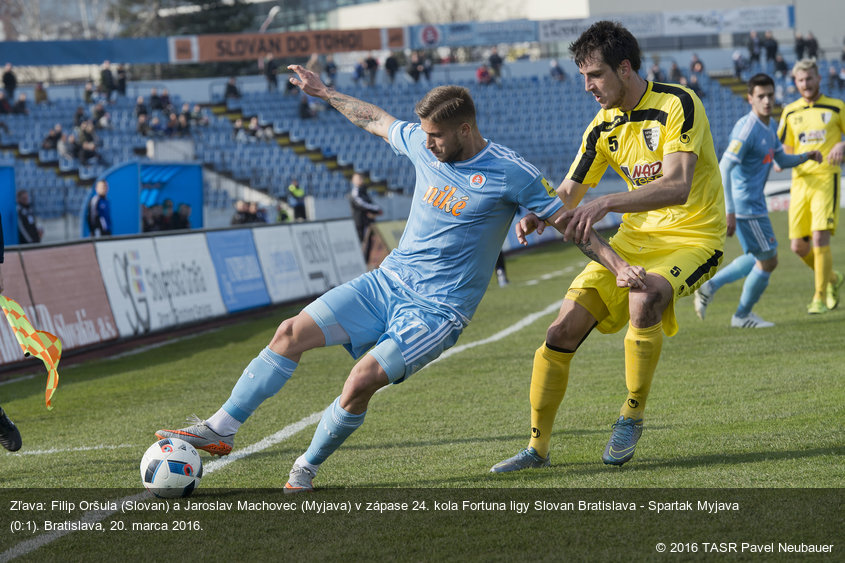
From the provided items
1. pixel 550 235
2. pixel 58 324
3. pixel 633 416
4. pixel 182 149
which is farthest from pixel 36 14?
pixel 633 416

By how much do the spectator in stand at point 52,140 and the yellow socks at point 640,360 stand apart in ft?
100

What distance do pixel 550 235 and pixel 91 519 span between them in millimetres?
24580

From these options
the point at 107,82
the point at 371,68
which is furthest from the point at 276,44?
the point at 107,82

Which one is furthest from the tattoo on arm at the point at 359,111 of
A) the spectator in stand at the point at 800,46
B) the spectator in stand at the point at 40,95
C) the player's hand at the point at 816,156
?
the spectator in stand at the point at 800,46

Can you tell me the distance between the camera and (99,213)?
61.1ft

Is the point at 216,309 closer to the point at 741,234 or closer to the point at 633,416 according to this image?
the point at 741,234

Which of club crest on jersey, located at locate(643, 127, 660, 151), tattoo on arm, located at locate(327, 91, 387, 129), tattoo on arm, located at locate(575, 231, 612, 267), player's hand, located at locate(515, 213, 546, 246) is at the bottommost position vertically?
tattoo on arm, located at locate(575, 231, 612, 267)

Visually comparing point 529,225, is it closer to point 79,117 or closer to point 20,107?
point 79,117

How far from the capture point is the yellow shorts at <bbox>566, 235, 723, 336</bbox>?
5031 millimetres

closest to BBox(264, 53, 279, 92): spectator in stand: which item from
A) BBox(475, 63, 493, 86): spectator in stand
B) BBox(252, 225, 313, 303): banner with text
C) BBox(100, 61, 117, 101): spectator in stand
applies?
BBox(100, 61, 117, 101): spectator in stand

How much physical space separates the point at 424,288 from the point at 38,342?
2343 mm

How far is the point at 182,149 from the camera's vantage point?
32125 millimetres

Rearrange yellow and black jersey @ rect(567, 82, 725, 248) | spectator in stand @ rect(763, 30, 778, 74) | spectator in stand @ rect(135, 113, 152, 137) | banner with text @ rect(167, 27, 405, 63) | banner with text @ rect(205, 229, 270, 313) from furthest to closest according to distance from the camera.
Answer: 1. spectator in stand @ rect(763, 30, 778, 74)
2. banner with text @ rect(167, 27, 405, 63)
3. spectator in stand @ rect(135, 113, 152, 137)
4. banner with text @ rect(205, 229, 270, 313)
5. yellow and black jersey @ rect(567, 82, 725, 248)

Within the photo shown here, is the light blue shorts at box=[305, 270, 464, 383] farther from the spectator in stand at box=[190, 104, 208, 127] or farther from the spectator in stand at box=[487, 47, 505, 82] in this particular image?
the spectator in stand at box=[487, 47, 505, 82]
